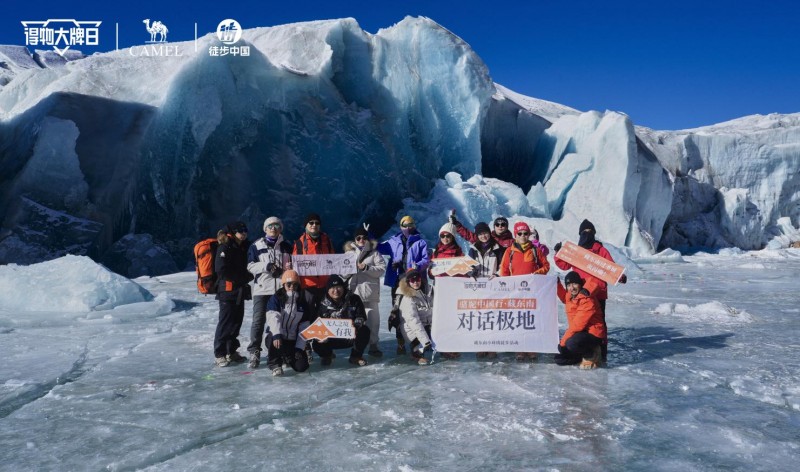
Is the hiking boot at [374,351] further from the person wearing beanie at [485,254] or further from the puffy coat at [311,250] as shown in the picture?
the person wearing beanie at [485,254]

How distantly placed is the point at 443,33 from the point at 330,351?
1485 cm

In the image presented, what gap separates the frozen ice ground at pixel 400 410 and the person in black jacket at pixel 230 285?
0.78 feet

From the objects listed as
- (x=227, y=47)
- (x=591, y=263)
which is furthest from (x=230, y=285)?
(x=227, y=47)

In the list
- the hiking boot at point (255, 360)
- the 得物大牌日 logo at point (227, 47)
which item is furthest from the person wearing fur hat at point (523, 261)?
the 得物大牌日 logo at point (227, 47)

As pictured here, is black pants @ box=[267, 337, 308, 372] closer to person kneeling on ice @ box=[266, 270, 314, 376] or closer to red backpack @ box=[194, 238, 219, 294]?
person kneeling on ice @ box=[266, 270, 314, 376]

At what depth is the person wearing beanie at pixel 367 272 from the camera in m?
4.78

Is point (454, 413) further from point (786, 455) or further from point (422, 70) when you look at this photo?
point (422, 70)

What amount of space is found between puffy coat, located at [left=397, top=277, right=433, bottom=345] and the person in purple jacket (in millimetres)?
177

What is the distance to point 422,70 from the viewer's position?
18.0 meters

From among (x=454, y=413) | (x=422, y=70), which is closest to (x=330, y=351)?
Answer: (x=454, y=413)

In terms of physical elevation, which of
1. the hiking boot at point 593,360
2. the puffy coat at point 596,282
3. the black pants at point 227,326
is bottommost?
the hiking boot at point 593,360

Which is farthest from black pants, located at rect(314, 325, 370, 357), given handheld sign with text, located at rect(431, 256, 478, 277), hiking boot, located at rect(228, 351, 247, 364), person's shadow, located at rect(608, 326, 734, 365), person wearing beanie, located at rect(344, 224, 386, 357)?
person's shadow, located at rect(608, 326, 734, 365)

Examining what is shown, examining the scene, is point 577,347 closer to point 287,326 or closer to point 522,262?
point 522,262

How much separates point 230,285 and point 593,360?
9.66ft
